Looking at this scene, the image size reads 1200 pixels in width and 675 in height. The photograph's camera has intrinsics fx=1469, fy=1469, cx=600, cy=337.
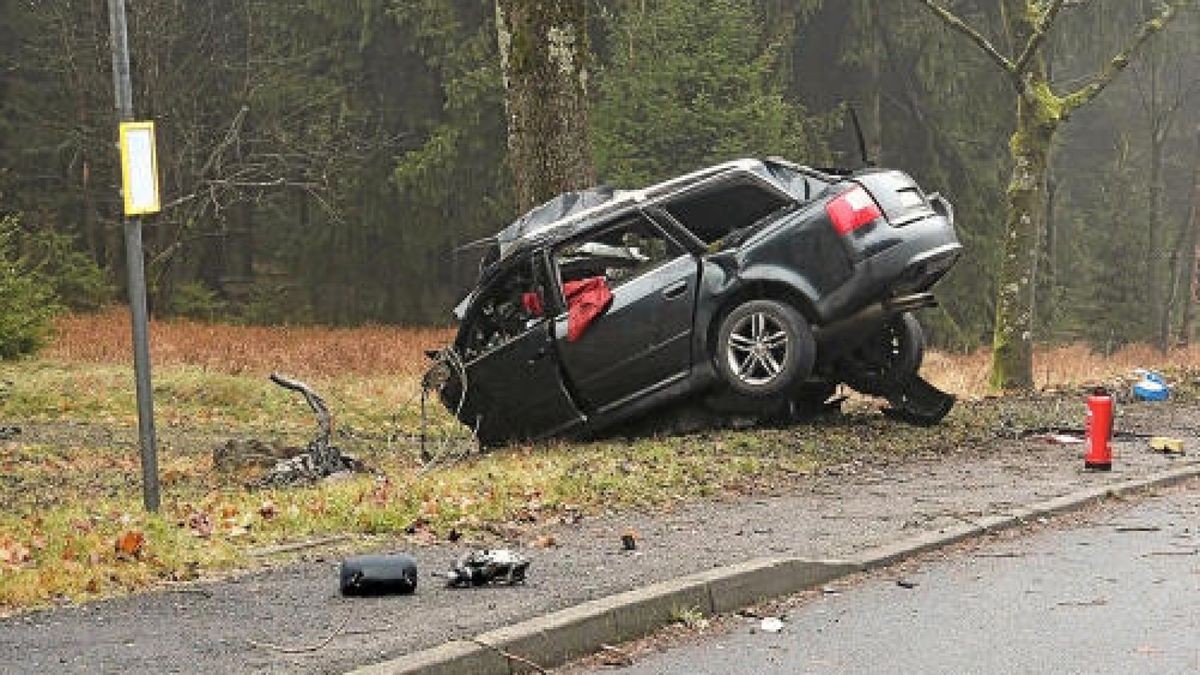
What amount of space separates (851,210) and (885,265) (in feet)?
1.66

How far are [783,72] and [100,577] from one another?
31817mm

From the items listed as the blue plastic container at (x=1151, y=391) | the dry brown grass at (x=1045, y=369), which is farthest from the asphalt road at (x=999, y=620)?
the dry brown grass at (x=1045, y=369)

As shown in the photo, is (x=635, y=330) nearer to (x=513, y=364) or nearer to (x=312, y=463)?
(x=513, y=364)

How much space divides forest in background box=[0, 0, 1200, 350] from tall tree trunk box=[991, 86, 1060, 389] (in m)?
14.7

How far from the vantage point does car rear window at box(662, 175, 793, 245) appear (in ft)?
40.3

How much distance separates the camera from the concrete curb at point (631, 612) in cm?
576

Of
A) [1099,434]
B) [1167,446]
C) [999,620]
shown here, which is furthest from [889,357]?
[999,620]

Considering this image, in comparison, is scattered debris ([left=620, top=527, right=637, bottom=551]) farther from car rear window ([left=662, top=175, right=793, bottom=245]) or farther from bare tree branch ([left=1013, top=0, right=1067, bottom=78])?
bare tree branch ([left=1013, top=0, right=1067, bottom=78])

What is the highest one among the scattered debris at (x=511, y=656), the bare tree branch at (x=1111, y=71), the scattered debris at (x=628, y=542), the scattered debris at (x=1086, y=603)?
the bare tree branch at (x=1111, y=71)

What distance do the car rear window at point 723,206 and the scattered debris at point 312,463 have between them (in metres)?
3.39

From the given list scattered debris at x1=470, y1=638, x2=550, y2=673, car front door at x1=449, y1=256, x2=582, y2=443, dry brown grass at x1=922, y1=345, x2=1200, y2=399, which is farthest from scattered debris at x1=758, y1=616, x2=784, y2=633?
dry brown grass at x1=922, y1=345, x2=1200, y2=399

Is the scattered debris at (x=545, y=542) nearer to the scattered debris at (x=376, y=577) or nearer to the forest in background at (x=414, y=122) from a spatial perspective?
the scattered debris at (x=376, y=577)

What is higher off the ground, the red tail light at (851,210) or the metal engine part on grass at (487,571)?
the red tail light at (851,210)

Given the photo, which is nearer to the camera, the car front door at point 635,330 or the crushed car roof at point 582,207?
the car front door at point 635,330
